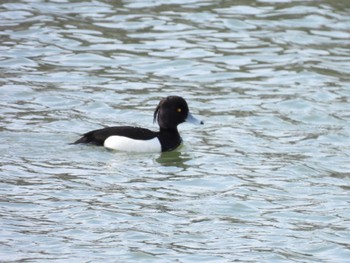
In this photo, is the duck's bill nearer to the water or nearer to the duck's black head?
the duck's black head

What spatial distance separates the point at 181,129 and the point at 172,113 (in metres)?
0.94

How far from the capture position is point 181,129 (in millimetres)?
14234

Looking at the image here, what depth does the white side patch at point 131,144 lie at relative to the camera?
12.8 m

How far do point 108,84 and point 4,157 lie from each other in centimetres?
357

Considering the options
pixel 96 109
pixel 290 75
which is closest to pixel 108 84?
pixel 96 109

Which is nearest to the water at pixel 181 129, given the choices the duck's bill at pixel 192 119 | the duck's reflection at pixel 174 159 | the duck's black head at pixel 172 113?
the duck's reflection at pixel 174 159

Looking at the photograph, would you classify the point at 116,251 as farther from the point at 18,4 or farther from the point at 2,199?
the point at 18,4

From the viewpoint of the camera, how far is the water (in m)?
9.53

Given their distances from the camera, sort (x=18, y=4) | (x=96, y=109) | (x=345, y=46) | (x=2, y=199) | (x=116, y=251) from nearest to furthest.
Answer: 1. (x=116, y=251)
2. (x=2, y=199)
3. (x=96, y=109)
4. (x=345, y=46)
5. (x=18, y=4)

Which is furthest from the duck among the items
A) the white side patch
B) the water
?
the water

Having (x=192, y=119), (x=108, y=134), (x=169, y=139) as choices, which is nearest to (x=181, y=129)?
(x=192, y=119)

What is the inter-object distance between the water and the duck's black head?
13.7 inches

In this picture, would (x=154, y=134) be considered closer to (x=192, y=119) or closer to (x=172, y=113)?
(x=172, y=113)

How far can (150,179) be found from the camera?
11594mm
